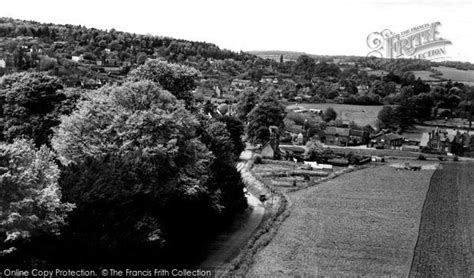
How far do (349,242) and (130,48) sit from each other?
126m

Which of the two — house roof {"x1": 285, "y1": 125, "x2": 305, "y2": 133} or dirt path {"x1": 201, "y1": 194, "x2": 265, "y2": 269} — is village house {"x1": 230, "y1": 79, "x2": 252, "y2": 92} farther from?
dirt path {"x1": 201, "y1": 194, "x2": 265, "y2": 269}

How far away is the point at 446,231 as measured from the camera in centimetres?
3334

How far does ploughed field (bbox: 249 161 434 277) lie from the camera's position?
85.9ft

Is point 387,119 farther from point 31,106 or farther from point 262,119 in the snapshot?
point 31,106

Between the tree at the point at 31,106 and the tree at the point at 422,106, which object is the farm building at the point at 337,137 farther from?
the tree at the point at 31,106

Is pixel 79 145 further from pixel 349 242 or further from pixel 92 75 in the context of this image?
pixel 92 75

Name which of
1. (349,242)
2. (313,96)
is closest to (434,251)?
(349,242)

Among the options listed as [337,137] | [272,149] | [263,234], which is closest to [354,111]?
[337,137]

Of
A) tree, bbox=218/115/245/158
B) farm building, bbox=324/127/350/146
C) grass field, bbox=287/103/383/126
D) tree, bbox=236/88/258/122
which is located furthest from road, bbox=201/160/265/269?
grass field, bbox=287/103/383/126

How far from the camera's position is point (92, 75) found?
97.0 m

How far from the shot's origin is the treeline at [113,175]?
1986 cm

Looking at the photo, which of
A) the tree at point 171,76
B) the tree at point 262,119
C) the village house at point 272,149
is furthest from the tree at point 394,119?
the tree at point 171,76

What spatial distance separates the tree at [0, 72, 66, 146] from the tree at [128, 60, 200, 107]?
578 centimetres

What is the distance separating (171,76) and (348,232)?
17.6 metres
